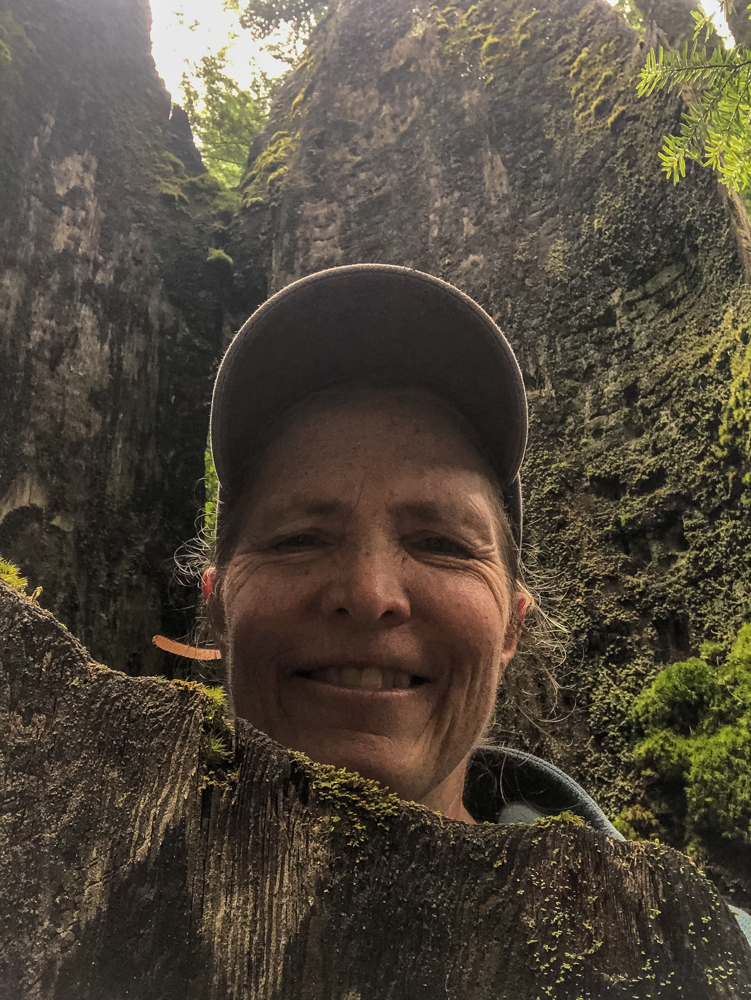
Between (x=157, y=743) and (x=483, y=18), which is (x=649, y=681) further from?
(x=483, y=18)

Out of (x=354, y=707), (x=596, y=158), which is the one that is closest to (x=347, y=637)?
(x=354, y=707)

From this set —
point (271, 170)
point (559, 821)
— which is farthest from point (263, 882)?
point (271, 170)

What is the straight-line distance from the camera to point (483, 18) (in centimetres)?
301

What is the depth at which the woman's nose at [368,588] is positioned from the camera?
76cm

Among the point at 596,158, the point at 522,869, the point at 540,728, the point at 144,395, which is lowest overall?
the point at 540,728

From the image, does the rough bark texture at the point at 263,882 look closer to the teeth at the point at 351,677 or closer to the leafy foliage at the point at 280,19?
the teeth at the point at 351,677

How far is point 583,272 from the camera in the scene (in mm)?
2277

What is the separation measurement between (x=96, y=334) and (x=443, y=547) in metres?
2.58

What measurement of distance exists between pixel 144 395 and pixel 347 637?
8.28 ft

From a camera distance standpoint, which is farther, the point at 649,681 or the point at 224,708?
the point at 649,681

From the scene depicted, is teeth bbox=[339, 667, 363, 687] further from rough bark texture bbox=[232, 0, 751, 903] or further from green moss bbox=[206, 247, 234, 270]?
green moss bbox=[206, 247, 234, 270]

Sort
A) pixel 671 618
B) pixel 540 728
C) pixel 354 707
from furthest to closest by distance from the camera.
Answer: pixel 540 728 → pixel 671 618 → pixel 354 707

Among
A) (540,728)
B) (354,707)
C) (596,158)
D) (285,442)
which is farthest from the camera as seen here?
(596,158)

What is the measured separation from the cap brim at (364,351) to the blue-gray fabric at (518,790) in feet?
2.92
